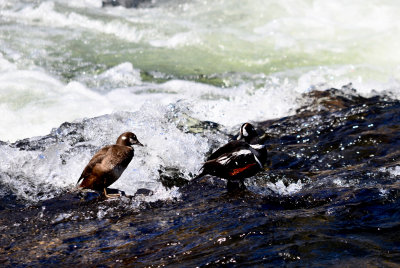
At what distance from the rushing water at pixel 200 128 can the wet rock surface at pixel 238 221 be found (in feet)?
0.06

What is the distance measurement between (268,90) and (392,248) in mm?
6300

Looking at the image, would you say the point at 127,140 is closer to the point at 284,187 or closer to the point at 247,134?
the point at 247,134

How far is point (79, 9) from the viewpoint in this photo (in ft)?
52.2

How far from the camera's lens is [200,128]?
763cm

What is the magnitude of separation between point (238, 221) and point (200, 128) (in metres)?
3.55

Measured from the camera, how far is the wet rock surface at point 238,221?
11.8 feet

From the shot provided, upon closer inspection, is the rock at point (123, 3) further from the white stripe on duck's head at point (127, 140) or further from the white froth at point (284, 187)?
the white froth at point (284, 187)

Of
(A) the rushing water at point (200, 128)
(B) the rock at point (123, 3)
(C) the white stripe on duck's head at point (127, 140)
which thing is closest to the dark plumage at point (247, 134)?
(A) the rushing water at point (200, 128)

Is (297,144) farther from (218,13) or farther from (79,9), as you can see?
(79,9)

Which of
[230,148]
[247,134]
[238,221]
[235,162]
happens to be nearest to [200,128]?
[247,134]

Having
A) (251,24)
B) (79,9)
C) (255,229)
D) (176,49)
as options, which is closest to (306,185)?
(255,229)

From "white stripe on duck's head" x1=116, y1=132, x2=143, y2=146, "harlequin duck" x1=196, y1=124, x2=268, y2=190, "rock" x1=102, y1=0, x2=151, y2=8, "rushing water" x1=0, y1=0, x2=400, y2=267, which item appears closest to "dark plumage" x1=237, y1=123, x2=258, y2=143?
"harlequin duck" x1=196, y1=124, x2=268, y2=190

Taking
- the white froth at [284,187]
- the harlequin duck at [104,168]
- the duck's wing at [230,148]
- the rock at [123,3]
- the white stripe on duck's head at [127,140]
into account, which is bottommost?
the white froth at [284,187]

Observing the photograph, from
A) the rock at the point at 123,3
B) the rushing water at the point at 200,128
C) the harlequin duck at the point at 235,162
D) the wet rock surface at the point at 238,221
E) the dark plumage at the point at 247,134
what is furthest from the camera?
the rock at the point at 123,3
